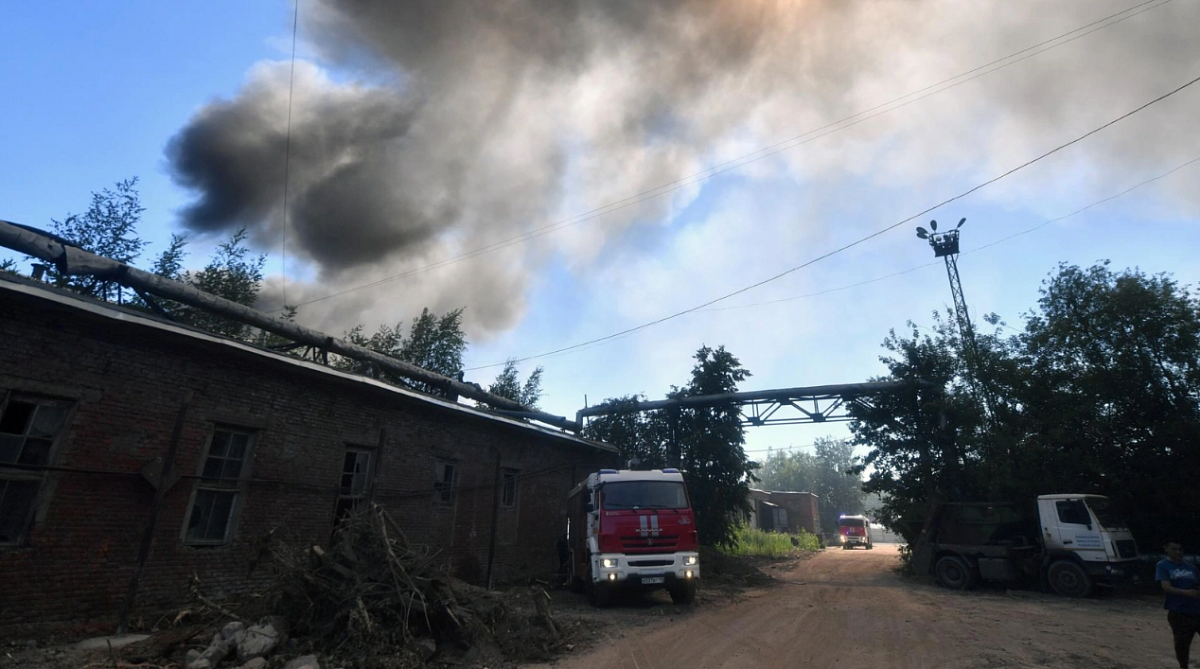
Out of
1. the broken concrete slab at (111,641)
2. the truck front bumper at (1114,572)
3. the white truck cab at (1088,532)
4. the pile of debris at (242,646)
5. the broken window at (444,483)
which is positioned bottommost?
the broken concrete slab at (111,641)

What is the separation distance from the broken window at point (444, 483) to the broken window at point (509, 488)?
1.68 m

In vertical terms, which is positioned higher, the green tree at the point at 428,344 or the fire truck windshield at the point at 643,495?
the green tree at the point at 428,344

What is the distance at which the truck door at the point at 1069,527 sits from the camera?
44.0 feet

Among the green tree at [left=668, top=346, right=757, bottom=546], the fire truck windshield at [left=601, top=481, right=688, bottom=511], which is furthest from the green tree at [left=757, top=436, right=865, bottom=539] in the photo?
the fire truck windshield at [left=601, top=481, right=688, bottom=511]

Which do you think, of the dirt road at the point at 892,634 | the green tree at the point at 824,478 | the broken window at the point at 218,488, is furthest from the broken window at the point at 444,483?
the green tree at the point at 824,478

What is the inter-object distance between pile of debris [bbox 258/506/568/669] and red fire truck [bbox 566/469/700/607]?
298 centimetres

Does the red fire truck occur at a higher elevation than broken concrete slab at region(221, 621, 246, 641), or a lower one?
higher

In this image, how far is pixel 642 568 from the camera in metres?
11.0

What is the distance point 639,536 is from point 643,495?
91 centimetres

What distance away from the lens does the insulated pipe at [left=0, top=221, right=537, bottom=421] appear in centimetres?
977

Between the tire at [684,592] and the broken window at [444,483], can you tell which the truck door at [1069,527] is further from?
the broken window at [444,483]

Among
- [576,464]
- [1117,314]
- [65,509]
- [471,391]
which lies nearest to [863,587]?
[576,464]

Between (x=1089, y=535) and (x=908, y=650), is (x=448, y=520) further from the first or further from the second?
(x=1089, y=535)

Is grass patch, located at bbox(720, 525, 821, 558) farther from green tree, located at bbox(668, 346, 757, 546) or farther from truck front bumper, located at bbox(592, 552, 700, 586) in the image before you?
truck front bumper, located at bbox(592, 552, 700, 586)
